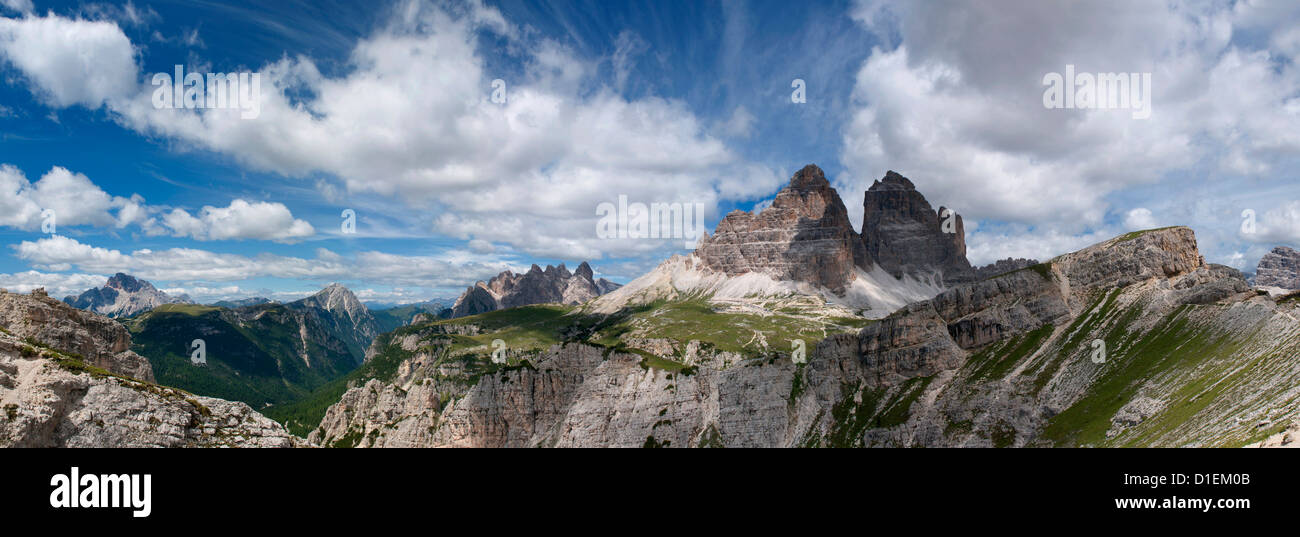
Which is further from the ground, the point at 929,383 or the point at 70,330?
the point at 70,330

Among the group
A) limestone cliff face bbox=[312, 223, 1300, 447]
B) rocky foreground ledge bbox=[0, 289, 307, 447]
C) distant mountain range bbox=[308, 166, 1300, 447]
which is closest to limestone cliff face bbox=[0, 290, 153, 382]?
rocky foreground ledge bbox=[0, 289, 307, 447]

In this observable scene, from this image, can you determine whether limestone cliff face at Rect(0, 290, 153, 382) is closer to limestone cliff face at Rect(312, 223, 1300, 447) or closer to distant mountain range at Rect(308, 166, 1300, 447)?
limestone cliff face at Rect(312, 223, 1300, 447)

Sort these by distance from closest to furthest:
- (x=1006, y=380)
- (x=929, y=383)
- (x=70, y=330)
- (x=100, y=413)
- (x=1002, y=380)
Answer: (x=100, y=413) < (x=70, y=330) < (x=1006, y=380) < (x=1002, y=380) < (x=929, y=383)

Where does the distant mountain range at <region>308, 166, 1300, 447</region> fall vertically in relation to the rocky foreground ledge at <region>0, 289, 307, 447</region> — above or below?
below

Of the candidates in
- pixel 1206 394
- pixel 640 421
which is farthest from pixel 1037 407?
pixel 640 421

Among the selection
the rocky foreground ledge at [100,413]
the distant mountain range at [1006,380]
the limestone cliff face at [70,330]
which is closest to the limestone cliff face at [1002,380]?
the distant mountain range at [1006,380]

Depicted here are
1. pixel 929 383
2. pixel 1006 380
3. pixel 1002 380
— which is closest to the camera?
pixel 1006 380

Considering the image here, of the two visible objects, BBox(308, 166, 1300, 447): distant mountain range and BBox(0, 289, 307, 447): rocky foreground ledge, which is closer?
BBox(0, 289, 307, 447): rocky foreground ledge

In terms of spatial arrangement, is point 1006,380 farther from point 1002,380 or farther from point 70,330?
point 70,330

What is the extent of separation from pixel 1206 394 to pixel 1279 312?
89.8ft

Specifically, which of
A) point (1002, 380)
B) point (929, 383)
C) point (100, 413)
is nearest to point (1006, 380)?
point (1002, 380)

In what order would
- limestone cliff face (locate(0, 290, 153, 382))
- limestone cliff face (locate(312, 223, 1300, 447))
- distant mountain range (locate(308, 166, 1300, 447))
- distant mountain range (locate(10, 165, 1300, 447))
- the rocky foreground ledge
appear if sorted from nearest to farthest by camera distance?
the rocky foreground ledge
distant mountain range (locate(10, 165, 1300, 447))
limestone cliff face (locate(0, 290, 153, 382))
distant mountain range (locate(308, 166, 1300, 447))
limestone cliff face (locate(312, 223, 1300, 447))

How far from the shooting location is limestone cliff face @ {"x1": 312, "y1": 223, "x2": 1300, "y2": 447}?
90500 mm

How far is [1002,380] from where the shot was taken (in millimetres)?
138000
